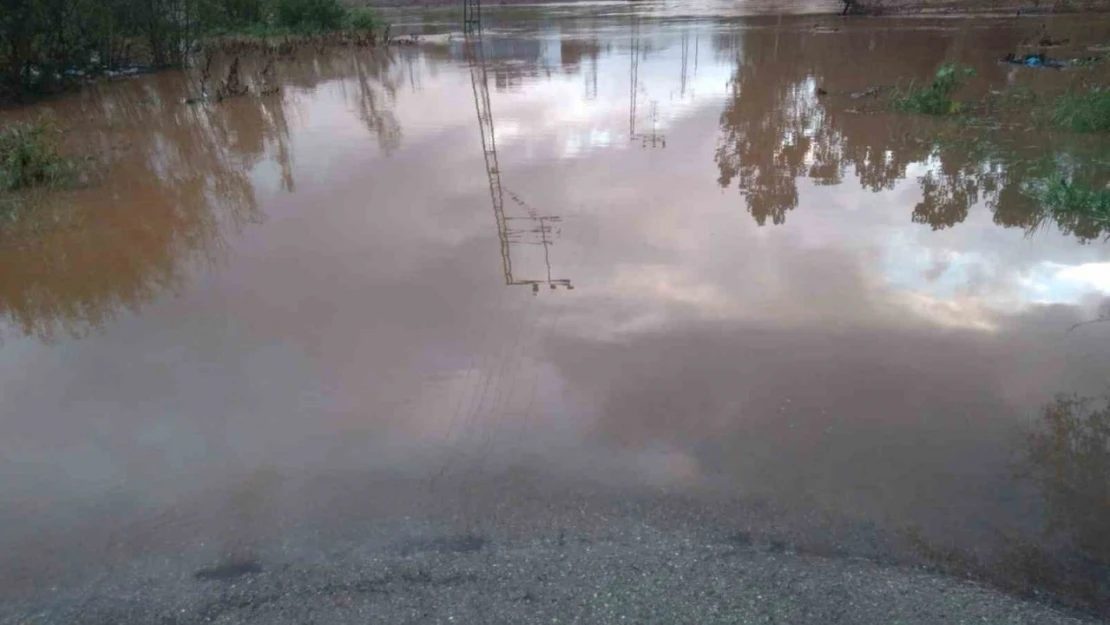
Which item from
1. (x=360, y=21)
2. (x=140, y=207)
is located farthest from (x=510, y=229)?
(x=360, y=21)

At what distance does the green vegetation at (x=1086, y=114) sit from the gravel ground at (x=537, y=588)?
958cm

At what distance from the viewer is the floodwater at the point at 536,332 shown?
4062mm

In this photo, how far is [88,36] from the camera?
62.4ft

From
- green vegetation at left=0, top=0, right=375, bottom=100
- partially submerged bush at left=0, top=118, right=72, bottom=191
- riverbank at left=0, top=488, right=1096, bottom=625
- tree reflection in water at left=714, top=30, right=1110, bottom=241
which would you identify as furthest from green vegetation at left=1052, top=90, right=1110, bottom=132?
green vegetation at left=0, top=0, right=375, bottom=100

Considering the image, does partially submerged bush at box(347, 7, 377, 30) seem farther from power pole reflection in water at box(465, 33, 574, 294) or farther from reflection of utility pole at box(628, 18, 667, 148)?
power pole reflection in water at box(465, 33, 574, 294)

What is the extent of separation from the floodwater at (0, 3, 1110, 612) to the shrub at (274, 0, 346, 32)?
22157 millimetres

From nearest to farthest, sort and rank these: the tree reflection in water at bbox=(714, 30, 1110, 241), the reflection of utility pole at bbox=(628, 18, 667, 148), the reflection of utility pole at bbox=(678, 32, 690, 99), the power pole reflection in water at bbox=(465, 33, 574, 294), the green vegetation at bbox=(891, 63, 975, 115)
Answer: the power pole reflection in water at bbox=(465, 33, 574, 294) → the tree reflection in water at bbox=(714, 30, 1110, 241) → the reflection of utility pole at bbox=(628, 18, 667, 148) → the green vegetation at bbox=(891, 63, 975, 115) → the reflection of utility pole at bbox=(678, 32, 690, 99)

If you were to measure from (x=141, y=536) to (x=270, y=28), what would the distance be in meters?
32.6

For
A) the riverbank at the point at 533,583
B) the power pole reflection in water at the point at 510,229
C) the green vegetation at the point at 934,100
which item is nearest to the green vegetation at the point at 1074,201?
the green vegetation at the point at 934,100

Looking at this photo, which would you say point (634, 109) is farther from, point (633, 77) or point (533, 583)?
point (533, 583)

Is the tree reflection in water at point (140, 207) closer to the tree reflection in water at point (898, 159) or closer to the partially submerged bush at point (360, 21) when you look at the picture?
the tree reflection in water at point (898, 159)

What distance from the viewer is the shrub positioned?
3152 cm

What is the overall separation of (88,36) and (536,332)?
1934 centimetres

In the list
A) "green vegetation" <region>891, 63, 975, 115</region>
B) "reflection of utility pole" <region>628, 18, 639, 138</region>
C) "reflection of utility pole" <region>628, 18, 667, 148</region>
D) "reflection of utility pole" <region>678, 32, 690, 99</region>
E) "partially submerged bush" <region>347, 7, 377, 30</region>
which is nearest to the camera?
"reflection of utility pole" <region>628, 18, 667, 148</region>
